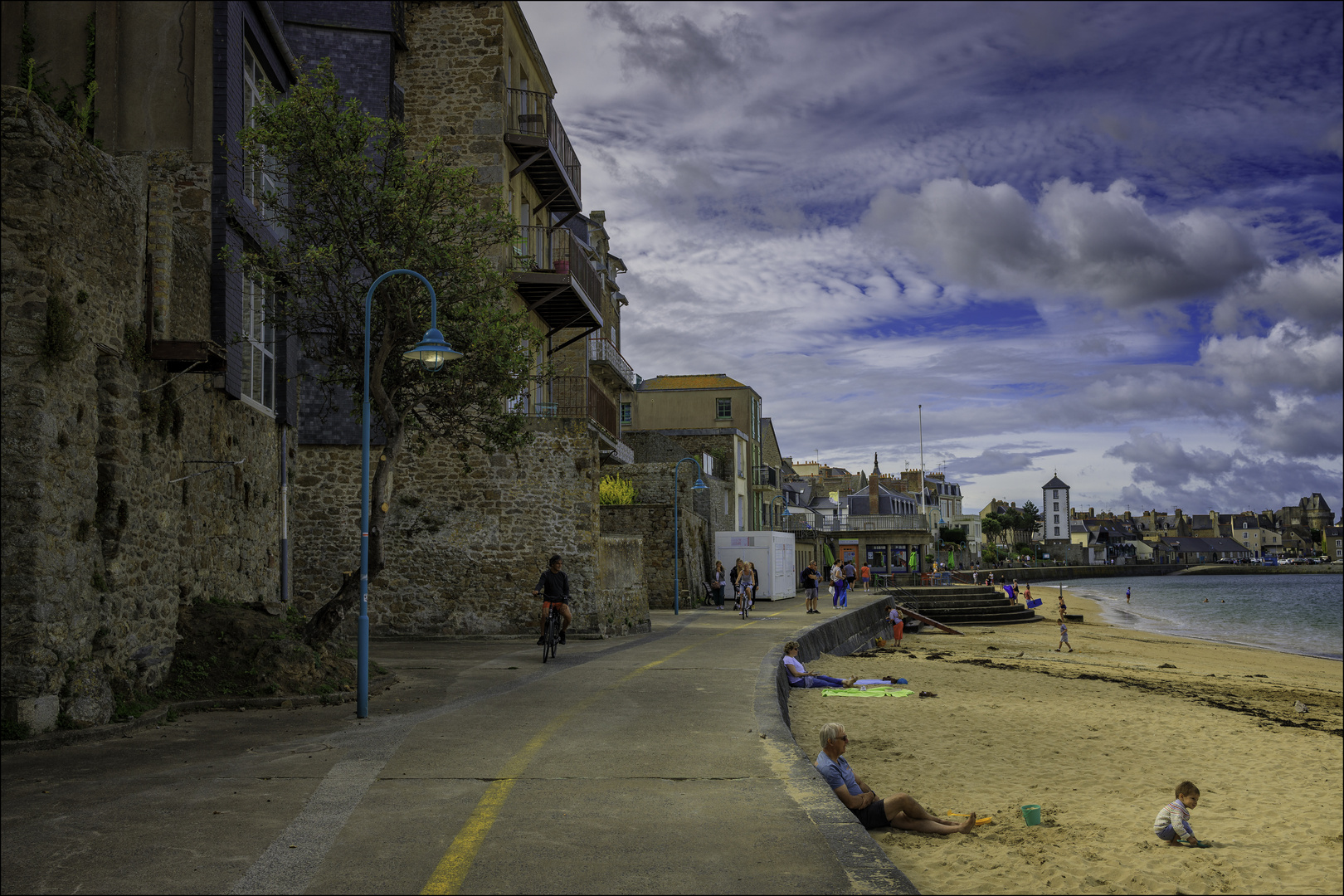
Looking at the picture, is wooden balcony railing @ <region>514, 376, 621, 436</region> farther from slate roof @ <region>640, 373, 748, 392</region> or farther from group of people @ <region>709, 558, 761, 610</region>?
slate roof @ <region>640, 373, 748, 392</region>

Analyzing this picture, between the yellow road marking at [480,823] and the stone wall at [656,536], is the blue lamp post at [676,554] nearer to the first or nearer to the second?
the stone wall at [656,536]

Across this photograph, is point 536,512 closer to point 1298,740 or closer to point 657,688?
point 657,688

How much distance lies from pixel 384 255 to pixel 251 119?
3.55 metres

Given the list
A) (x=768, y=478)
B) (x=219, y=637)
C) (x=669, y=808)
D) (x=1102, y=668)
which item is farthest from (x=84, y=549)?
(x=768, y=478)

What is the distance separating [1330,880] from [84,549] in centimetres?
1243

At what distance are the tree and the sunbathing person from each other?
22.3 ft

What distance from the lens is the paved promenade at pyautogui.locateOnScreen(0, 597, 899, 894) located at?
18.3 feet

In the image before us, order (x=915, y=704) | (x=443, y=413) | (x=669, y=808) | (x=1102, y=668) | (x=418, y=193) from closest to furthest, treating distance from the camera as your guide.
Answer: (x=669, y=808), (x=418, y=193), (x=443, y=413), (x=915, y=704), (x=1102, y=668)

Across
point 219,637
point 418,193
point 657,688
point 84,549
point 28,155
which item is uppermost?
point 418,193

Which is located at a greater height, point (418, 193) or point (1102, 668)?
point (418, 193)

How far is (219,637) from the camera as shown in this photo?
1243 cm

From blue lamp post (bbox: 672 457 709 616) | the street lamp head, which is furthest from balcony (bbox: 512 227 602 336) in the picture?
the street lamp head

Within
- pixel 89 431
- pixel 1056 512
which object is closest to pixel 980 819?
pixel 89 431

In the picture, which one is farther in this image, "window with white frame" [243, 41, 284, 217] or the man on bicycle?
the man on bicycle
